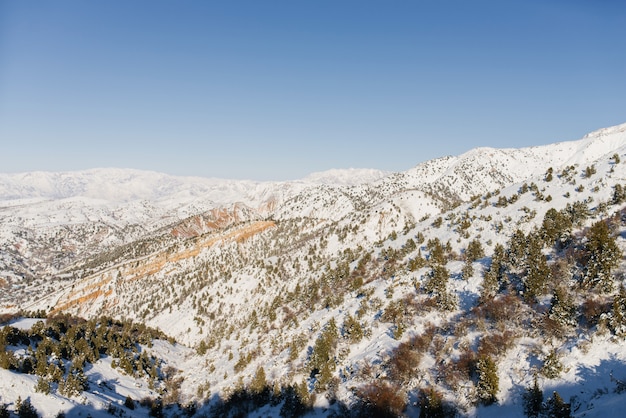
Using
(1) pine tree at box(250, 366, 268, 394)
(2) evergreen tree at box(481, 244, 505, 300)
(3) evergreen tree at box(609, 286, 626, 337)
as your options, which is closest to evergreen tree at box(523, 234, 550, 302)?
(2) evergreen tree at box(481, 244, 505, 300)

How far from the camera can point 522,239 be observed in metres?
29.3

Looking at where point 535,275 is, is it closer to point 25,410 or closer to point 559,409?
point 559,409

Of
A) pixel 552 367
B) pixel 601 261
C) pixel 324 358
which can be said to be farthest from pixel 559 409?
pixel 324 358

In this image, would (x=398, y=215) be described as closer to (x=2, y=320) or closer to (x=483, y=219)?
(x=483, y=219)

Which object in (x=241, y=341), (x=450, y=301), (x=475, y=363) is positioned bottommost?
(x=241, y=341)

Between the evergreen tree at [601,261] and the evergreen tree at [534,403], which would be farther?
the evergreen tree at [601,261]

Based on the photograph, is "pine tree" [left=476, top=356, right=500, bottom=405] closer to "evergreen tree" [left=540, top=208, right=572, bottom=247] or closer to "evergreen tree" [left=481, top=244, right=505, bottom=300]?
"evergreen tree" [left=481, top=244, right=505, bottom=300]

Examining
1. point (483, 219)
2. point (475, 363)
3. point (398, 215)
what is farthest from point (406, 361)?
point (398, 215)

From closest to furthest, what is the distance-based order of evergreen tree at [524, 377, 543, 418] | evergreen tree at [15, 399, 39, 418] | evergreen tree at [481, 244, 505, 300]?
evergreen tree at [524, 377, 543, 418] → evergreen tree at [15, 399, 39, 418] → evergreen tree at [481, 244, 505, 300]

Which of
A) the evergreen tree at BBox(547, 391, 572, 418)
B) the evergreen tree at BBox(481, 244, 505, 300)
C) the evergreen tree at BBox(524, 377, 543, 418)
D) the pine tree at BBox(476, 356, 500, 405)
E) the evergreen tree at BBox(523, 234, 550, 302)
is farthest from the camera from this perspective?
the evergreen tree at BBox(481, 244, 505, 300)

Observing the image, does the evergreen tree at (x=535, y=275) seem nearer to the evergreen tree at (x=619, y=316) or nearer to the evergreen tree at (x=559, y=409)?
the evergreen tree at (x=619, y=316)

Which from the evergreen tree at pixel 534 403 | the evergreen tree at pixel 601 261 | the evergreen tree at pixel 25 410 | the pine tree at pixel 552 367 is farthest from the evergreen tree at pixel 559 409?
the evergreen tree at pixel 25 410

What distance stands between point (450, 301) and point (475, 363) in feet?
21.0

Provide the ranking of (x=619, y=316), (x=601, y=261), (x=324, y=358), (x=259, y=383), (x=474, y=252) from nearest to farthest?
(x=619, y=316), (x=601, y=261), (x=324, y=358), (x=259, y=383), (x=474, y=252)
